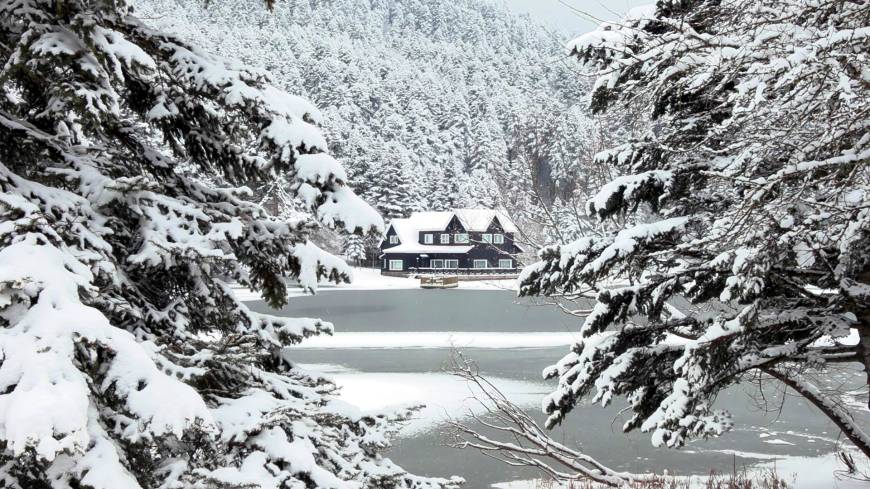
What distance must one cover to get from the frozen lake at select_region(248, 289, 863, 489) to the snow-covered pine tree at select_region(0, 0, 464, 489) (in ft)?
4.11

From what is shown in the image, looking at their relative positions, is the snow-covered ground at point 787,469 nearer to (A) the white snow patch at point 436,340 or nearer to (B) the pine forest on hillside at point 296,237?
(B) the pine forest on hillside at point 296,237

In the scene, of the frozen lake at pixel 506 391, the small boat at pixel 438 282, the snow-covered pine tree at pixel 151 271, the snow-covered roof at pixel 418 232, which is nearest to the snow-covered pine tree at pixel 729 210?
the frozen lake at pixel 506 391

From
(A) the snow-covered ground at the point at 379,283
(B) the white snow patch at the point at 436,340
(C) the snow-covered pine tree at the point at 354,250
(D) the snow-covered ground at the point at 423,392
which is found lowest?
(A) the snow-covered ground at the point at 379,283

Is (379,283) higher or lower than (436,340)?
lower

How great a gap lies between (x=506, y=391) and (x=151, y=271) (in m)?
16.4

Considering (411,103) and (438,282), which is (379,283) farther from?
(411,103)

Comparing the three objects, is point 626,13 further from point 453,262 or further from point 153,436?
point 453,262

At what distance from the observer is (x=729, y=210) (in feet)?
18.4

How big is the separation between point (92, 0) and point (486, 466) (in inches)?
466

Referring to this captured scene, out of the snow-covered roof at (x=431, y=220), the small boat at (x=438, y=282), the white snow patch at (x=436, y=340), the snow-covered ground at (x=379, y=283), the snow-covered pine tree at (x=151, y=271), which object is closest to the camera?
the snow-covered pine tree at (x=151, y=271)

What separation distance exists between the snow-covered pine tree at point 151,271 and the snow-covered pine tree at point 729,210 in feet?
9.53

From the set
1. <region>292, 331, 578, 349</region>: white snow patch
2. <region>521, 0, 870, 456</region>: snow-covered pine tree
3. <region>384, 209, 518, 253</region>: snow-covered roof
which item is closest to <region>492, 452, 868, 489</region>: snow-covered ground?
<region>521, 0, 870, 456</region>: snow-covered pine tree

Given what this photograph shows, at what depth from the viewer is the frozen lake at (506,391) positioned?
42.3 feet

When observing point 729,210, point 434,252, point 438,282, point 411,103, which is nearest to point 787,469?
point 729,210
